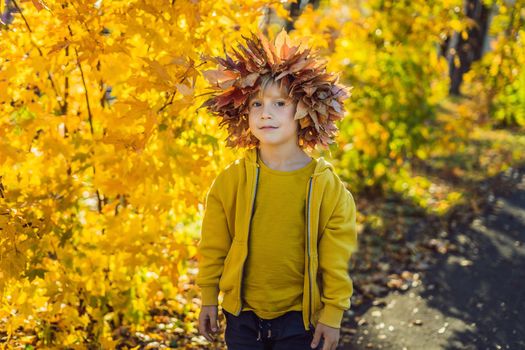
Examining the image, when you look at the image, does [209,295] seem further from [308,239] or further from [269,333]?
[308,239]

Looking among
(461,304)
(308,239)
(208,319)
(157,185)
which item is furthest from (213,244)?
(461,304)

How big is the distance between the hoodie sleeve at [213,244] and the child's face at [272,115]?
29 cm

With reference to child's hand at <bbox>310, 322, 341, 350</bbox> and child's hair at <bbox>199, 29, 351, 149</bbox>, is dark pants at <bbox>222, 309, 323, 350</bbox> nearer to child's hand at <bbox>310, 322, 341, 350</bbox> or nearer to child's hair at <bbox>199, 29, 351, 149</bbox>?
child's hand at <bbox>310, 322, 341, 350</bbox>

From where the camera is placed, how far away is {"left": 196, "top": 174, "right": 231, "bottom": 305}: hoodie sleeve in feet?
8.05

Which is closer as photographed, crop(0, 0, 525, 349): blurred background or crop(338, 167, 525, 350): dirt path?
crop(0, 0, 525, 349): blurred background

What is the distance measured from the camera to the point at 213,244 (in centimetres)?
246

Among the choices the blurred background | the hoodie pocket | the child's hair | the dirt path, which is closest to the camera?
the child's hair

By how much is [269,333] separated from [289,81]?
0.97m

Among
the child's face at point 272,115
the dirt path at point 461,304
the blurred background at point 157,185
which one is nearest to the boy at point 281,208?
the child's face at point 272,115

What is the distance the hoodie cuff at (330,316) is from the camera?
7.52ft

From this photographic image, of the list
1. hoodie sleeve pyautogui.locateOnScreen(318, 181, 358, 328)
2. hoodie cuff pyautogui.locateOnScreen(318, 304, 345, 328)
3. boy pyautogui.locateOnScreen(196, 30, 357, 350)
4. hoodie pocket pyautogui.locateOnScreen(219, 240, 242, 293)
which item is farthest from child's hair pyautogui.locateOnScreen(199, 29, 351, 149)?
hoodie cuff pyautogui.locateOnScreen(318, 304, 345, 328)

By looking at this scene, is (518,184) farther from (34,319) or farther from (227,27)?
(34,319)

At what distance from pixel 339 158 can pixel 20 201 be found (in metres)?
4.17

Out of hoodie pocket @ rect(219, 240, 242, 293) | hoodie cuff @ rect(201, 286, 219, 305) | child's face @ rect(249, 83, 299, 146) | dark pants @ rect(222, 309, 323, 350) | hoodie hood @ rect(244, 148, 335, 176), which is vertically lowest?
dark pants @ rect(222, 309, 323, 350)
